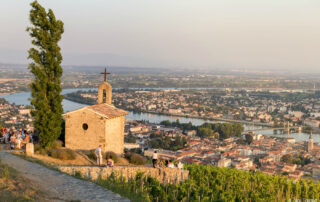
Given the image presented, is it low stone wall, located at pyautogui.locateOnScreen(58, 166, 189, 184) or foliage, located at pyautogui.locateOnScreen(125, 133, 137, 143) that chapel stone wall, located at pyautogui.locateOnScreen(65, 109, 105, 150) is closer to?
low stone wall, located at pyautogui.locateOnScreen(58, 166, 189, 184)

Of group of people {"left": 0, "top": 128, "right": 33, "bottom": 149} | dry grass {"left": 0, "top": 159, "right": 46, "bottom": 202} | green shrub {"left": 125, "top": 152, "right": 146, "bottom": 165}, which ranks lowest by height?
green shrub {"left": 125, "top": 152, "right": 146, "bottom": 165}

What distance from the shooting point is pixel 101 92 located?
16.0m

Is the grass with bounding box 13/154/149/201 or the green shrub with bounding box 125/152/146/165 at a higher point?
the grass with bounding box 13/154/149/201

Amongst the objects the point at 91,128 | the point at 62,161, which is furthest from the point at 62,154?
the point at 91,128

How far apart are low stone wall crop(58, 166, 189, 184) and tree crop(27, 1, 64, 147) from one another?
12.0 feet

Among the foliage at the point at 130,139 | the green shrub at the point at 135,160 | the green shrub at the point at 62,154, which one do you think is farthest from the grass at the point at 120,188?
the foliage at the point at 130,139

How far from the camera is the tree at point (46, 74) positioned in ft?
43.4

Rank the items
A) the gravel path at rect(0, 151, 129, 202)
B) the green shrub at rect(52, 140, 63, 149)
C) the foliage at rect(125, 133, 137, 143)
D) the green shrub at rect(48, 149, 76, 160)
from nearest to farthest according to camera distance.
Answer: the gravel path at rect(0, 151, 129, 202)
the green shrub at rect(48, 149, 76, 160)
the green shrub at rect(52, 140, 63, 149)
the foliage at rect(125, 133, 137, 143)

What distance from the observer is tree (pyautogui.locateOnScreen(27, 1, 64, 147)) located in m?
13.2

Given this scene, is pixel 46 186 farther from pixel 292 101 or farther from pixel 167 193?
pixel 292 101

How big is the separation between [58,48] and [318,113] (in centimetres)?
8242

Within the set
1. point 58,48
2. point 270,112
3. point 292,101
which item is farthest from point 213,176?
point 292,101

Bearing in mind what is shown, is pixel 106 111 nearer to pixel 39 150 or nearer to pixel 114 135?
pixel 114 135

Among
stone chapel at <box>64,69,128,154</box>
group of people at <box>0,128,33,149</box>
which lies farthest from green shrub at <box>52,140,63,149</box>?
group of people at <box>0,128,33,149</box>
